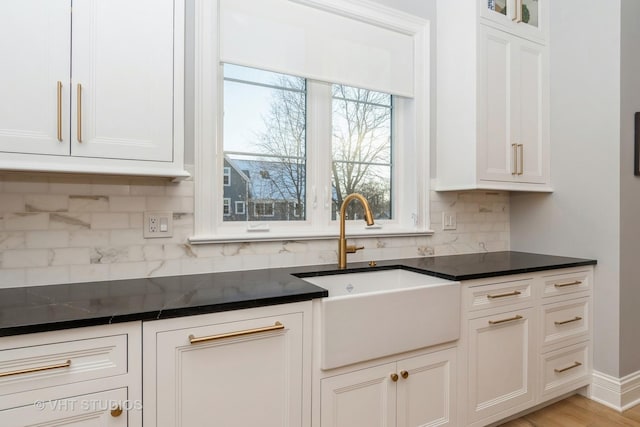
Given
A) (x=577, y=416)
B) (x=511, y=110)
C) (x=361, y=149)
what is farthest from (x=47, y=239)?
(x=577, y=416)

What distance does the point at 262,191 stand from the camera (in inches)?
82.0

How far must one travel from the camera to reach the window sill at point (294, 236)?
5.99ft

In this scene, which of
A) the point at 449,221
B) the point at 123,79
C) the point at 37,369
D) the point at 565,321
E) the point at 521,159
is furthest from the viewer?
the point at 449,221

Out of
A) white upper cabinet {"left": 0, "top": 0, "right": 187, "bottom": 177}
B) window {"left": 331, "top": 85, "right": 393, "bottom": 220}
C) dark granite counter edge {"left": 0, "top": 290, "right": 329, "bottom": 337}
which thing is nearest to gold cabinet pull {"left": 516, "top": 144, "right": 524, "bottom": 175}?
window {"left": 331, "top": 85, "right": 393, "bottom": 220}

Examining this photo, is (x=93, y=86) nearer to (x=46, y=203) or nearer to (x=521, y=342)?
(x=46, y=203)

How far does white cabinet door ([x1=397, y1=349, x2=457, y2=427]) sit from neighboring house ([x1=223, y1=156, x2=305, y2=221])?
3.31 feet

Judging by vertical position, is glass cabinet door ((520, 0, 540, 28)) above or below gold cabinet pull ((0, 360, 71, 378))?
above

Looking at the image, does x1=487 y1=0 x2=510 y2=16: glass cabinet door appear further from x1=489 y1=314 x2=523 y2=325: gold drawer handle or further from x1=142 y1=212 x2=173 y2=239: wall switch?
x1=142 y1=212 x2=173 y2=239: wall switch

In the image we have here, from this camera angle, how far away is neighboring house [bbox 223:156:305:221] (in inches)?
78.4

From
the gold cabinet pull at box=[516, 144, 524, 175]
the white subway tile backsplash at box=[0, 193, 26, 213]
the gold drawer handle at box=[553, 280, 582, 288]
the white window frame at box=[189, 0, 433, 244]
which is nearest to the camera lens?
the white subway tile backsplash at box=[0, 193, 26, 213]

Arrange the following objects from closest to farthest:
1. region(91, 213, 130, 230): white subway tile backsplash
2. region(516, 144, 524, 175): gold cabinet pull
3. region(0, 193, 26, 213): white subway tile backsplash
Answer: region(0, 193, 26, 213): white subway tile backsplash
region(91, 213, 130, 230): white subway tile backsplash
region(516, 144, 524, 175): gold cabinet pull

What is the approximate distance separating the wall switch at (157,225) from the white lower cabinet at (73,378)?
0.65 meters

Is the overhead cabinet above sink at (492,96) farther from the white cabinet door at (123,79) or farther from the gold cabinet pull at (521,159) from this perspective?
the white cabinet door at (123,79)

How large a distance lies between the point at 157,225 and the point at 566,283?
230 cm
